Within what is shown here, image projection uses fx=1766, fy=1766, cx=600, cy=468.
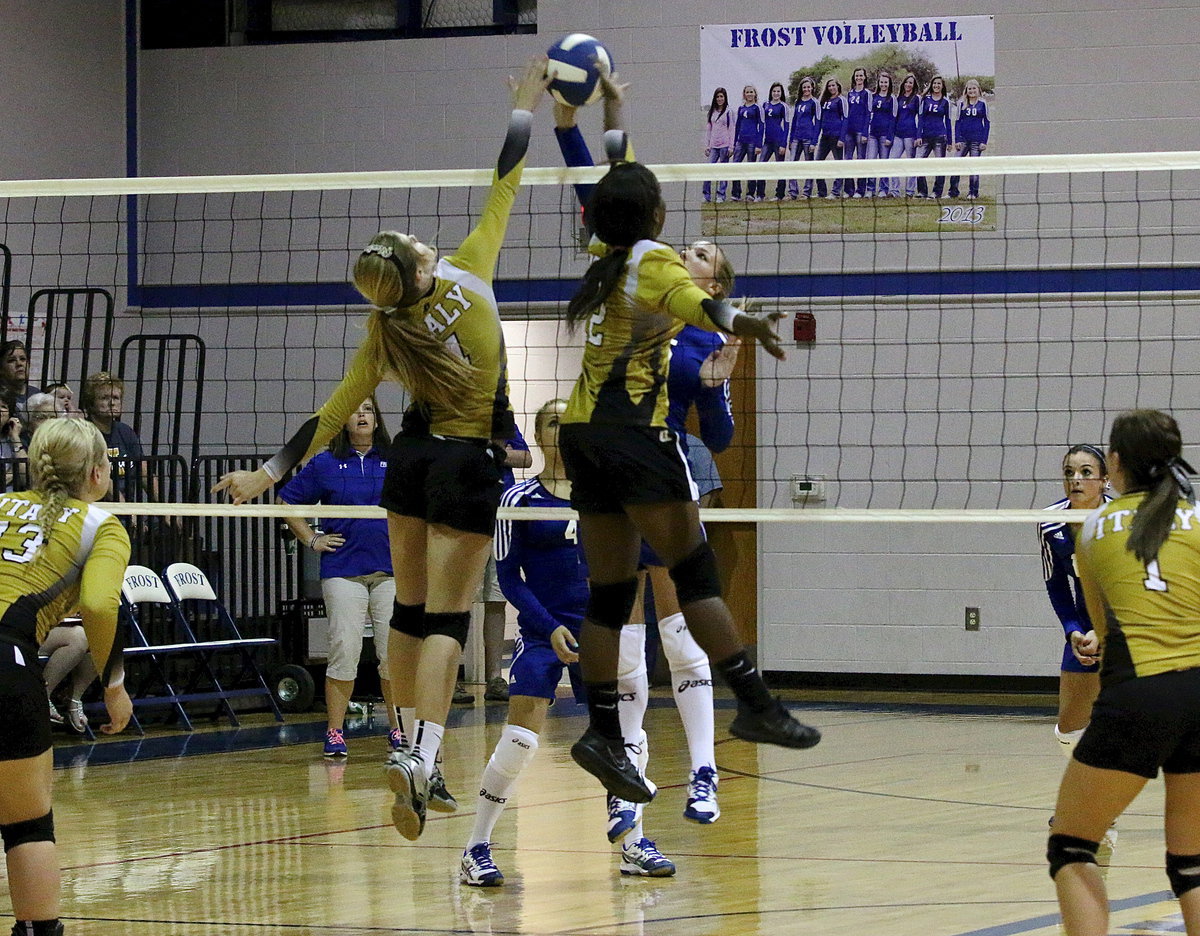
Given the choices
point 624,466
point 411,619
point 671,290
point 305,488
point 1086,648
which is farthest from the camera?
point 305,488

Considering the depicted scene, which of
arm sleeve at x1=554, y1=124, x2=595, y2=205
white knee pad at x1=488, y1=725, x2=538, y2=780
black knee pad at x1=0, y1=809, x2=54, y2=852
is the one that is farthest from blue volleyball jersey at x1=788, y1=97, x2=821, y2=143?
black knee pad at x1=0, y1=809, x2=54, y2=852

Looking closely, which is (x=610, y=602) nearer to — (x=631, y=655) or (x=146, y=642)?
(x=631, y=655)

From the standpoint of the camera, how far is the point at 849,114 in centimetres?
1161

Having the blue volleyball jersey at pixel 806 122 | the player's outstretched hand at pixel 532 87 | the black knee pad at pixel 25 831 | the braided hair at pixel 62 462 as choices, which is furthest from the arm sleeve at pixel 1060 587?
the blue volleyball jersey at pixel 806 122

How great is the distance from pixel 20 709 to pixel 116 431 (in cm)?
636

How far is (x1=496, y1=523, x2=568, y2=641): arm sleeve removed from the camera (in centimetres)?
604

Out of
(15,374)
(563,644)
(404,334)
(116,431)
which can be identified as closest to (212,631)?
(116,431)

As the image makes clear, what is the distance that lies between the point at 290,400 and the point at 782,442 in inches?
139

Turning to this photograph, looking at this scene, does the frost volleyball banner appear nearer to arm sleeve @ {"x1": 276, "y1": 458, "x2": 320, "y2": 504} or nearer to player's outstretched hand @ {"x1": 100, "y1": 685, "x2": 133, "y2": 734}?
arm sleeve @ {"x1": 276, "y1": 458, "x2": 320, "y2": 504}

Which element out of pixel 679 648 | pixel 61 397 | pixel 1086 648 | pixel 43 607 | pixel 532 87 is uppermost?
pixel 532 87

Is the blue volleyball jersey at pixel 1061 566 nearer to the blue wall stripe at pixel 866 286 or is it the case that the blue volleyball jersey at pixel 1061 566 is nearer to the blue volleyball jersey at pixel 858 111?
the blue wall stripe at pixel 866 286

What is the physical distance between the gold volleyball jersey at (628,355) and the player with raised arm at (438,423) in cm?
59

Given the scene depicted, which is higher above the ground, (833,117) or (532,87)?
(833,117)

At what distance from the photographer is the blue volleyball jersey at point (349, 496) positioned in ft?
29.7
